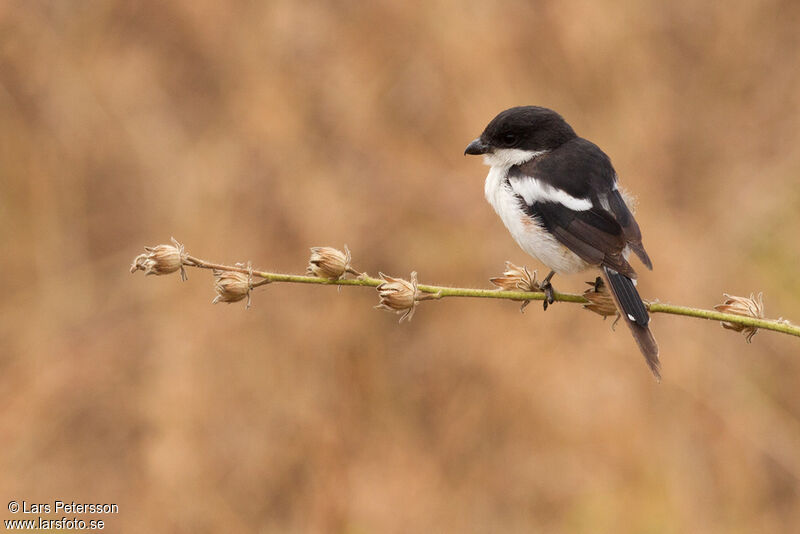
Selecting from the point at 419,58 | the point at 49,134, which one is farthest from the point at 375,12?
the point at 49,134

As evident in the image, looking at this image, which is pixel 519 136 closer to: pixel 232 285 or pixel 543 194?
pixel 543 194

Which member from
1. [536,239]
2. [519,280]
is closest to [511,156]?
[536,239]

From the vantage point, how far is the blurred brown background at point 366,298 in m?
5.44

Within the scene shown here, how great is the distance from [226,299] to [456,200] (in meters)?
3.67

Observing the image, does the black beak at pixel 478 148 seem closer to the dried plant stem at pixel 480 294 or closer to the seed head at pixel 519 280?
the seed head at pixel 519 280

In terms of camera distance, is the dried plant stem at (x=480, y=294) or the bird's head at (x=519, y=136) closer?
the dried plant stem at (x=480, y=294)

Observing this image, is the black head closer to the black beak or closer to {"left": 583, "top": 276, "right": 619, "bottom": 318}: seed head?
the black beak

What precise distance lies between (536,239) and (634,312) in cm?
75

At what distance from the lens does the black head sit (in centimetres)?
379

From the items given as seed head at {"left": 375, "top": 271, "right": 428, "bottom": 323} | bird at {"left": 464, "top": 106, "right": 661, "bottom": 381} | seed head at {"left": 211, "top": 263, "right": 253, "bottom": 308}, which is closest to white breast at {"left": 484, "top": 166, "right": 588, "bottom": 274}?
bird at {"left": 464, "top": 106, "right": 661, "bottom": 381}

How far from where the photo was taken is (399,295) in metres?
2.19

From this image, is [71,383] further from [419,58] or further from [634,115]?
[634,115]

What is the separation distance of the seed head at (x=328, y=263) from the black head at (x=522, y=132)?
5.41 feet

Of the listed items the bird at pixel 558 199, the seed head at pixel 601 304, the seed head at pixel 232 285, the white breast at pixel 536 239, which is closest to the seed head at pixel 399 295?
the seed head at pixel 232 285
